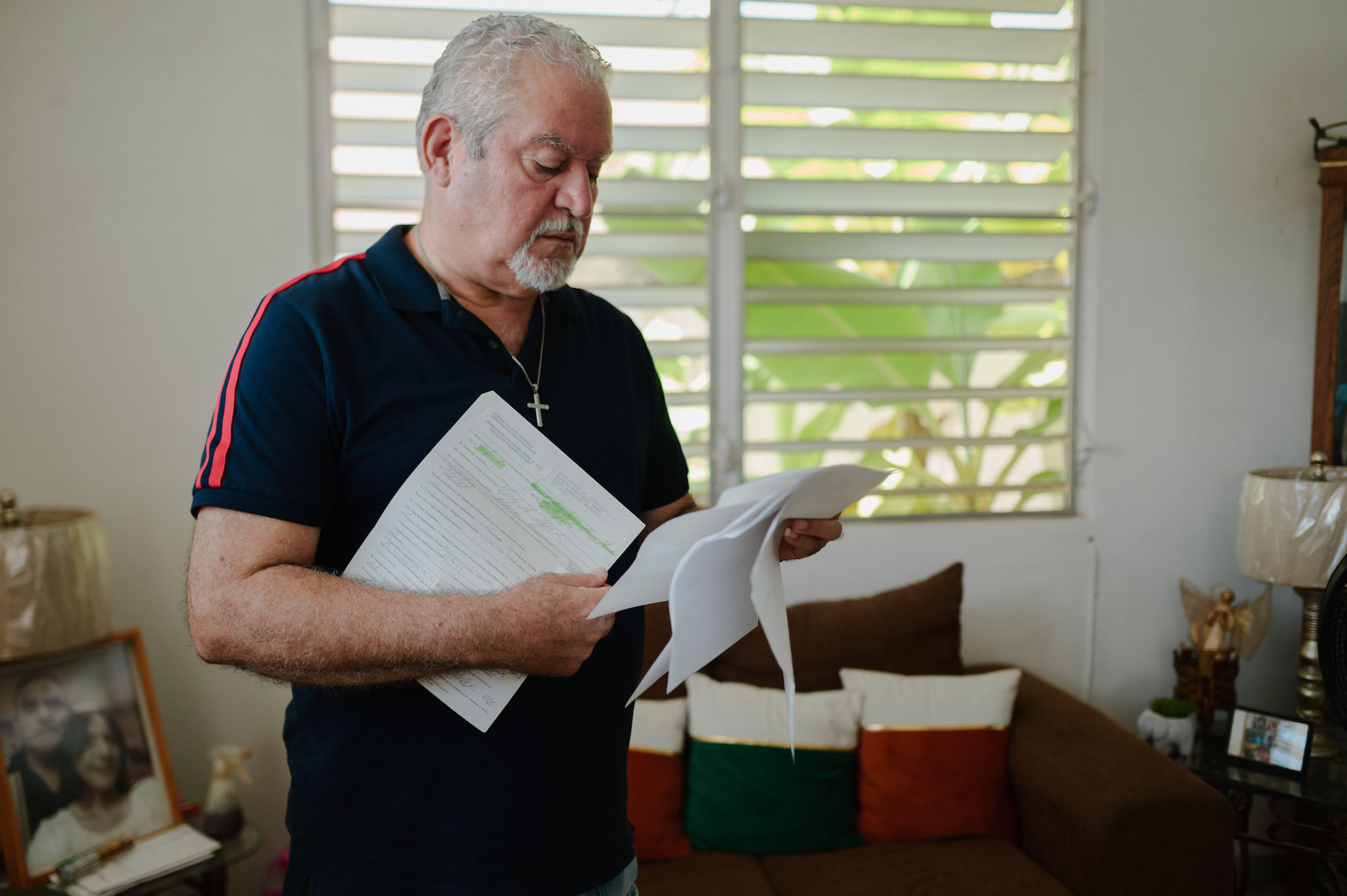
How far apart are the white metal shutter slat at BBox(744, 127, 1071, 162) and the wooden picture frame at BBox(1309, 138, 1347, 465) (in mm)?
654

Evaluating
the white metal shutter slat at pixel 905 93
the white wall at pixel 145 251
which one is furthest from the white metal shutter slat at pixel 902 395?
the white wall at pixel 145 251

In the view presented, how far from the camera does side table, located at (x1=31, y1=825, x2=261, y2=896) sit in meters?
1.59

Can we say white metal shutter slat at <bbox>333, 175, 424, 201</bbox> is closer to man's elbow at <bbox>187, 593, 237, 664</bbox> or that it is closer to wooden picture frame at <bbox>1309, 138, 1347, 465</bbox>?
man's elbow at <bbox>187, 593, 237, 664</bbox>

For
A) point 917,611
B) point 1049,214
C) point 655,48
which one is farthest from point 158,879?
point 1049,214

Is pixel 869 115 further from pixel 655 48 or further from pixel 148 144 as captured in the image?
pixel 148 144

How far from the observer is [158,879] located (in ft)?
5.25

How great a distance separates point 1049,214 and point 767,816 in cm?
167

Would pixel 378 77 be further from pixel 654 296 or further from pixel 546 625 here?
pixel 546 625

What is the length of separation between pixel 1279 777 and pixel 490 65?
2.13 meters

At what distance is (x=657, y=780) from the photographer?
1843 mm

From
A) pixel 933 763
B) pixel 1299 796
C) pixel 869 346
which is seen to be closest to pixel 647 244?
pixel 869 346

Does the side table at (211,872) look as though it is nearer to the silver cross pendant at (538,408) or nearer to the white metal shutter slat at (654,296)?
the silver cross pendant at (538,408)

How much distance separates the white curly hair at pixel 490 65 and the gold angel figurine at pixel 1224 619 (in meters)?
2.01

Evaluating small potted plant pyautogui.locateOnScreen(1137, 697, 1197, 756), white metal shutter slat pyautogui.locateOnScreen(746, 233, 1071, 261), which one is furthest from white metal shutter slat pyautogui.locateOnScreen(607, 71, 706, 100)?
small potted plant pyautogui.locateOnScreen(1137, 697, 1197, 756)
